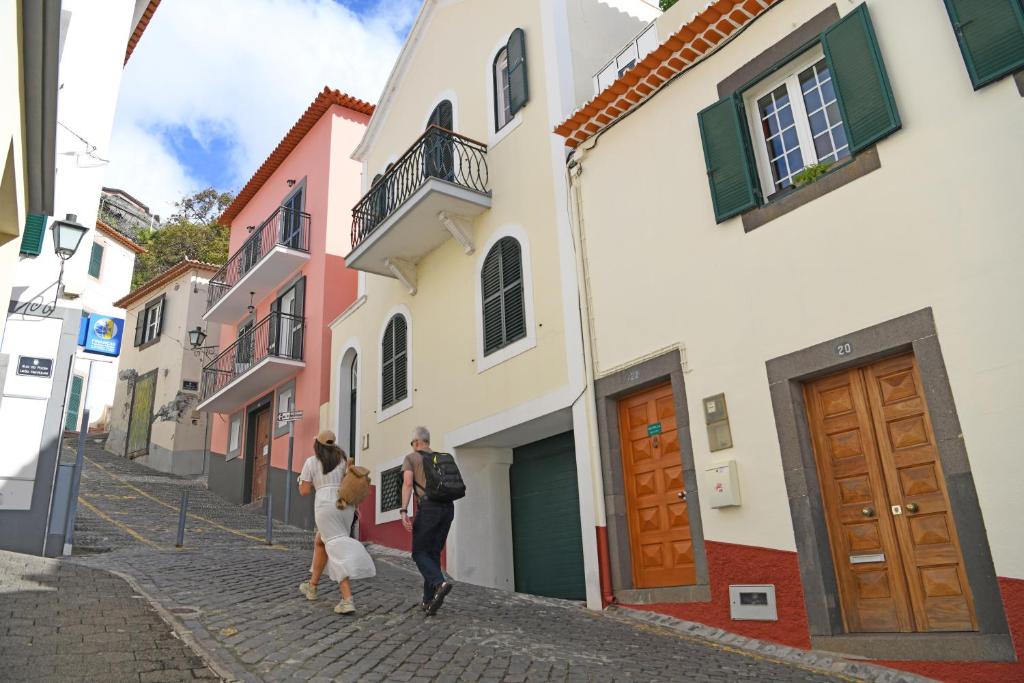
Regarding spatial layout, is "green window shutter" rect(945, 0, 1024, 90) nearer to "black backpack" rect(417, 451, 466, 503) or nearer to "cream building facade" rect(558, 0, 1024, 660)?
"cream building facade" rect(558, 0, 1024, 660)

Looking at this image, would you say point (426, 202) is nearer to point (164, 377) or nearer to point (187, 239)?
point (164, 377)

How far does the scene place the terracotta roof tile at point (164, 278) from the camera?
85.5ft

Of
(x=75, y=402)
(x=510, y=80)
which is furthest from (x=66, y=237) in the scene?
(x=75, y=402)

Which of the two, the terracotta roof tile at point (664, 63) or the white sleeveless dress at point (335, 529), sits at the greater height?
the terracotta roof tile at point (664, 63)

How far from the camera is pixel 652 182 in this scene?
897 cm

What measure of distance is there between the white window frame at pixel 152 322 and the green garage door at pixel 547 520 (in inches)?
759

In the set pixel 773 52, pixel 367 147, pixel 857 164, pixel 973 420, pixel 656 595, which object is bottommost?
pixel 656 595

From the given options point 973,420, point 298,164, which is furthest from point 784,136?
point 298,164

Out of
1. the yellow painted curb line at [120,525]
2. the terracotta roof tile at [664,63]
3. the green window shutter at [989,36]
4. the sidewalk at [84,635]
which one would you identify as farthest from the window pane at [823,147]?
the yellow painted curb line at [120,525]

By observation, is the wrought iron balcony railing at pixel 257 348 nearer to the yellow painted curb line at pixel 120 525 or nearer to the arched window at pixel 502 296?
the yellow painted curb line at pixel 120 525

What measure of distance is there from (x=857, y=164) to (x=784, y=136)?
1.15 meters

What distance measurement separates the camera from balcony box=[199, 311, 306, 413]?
58.8 feet

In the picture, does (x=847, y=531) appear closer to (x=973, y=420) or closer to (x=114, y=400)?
(x=973, y=420)

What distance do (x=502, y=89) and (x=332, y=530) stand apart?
752cm
